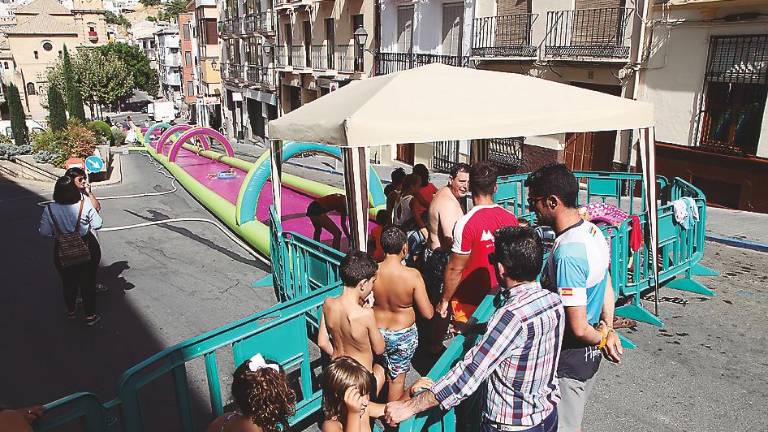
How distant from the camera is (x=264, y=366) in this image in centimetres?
247

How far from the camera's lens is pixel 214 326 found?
6078 mm

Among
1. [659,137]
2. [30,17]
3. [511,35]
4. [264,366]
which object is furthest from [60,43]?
[264,366]

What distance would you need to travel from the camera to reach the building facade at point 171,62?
2542 inches

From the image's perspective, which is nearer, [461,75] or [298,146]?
[461,75]

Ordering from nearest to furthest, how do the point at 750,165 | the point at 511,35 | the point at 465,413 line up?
1. the point at 465,413
2. the point at 750,165
3. the point at 511,35

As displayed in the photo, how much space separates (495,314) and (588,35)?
13.0 m

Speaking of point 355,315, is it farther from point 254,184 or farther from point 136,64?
point 136,64

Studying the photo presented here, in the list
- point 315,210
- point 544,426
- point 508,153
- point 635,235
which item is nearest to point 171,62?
point 508,153

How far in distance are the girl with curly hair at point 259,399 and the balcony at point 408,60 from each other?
15893 millimetres

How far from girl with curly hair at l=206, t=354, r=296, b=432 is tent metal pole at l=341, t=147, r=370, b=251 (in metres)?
1.93

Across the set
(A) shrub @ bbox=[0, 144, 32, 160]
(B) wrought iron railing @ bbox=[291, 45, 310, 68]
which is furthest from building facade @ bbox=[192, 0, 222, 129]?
(A) shrub @ bbox=[0, 144, 32, 160]

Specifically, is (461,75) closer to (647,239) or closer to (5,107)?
(647,239)

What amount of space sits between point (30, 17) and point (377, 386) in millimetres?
79977

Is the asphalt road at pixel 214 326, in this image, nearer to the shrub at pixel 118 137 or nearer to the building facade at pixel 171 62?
the shrub at pixel 118 137
